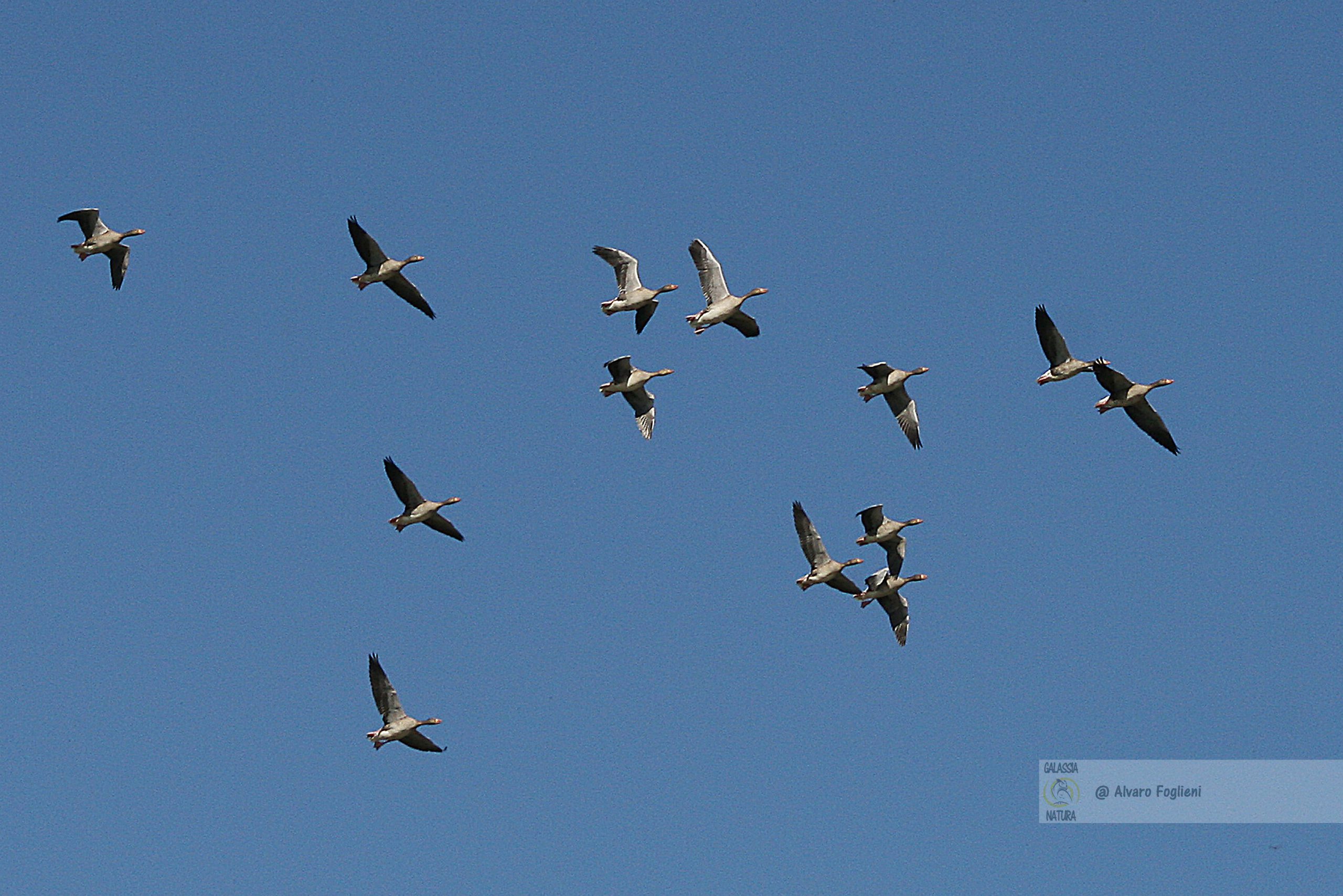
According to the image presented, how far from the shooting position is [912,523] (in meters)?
52.4

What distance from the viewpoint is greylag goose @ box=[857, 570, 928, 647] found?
5144 centimetres

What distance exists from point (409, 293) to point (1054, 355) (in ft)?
54.6

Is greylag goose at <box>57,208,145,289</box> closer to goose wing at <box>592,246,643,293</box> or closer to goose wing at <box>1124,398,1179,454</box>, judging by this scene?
goose wing at <box>592,246,643,293</box>

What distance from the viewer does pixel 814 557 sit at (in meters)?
50.5

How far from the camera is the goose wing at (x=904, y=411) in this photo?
51.5 meters

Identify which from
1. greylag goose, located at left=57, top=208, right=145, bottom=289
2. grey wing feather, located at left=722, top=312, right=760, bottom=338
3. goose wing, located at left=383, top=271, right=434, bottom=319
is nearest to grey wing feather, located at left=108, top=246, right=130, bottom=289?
greylag goose, located at left=57, top=208, right=145, bottom=289

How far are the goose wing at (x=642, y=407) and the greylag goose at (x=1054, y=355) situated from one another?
11.1 meters

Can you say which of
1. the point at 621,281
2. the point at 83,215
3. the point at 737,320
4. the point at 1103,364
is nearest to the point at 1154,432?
the point at 1103,364

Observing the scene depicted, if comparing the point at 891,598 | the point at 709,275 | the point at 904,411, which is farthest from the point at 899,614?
the point at 709,275

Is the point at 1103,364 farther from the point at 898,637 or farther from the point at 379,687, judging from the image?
the point at 379,687

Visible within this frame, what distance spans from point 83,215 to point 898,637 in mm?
25116

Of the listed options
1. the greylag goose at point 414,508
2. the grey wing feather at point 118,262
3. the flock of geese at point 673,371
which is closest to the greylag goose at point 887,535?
the flock of geese at point 673,371

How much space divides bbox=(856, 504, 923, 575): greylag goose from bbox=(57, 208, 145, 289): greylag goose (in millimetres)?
21572

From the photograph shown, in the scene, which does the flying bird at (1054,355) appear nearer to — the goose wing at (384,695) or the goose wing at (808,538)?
the goose wing at (808,538)
